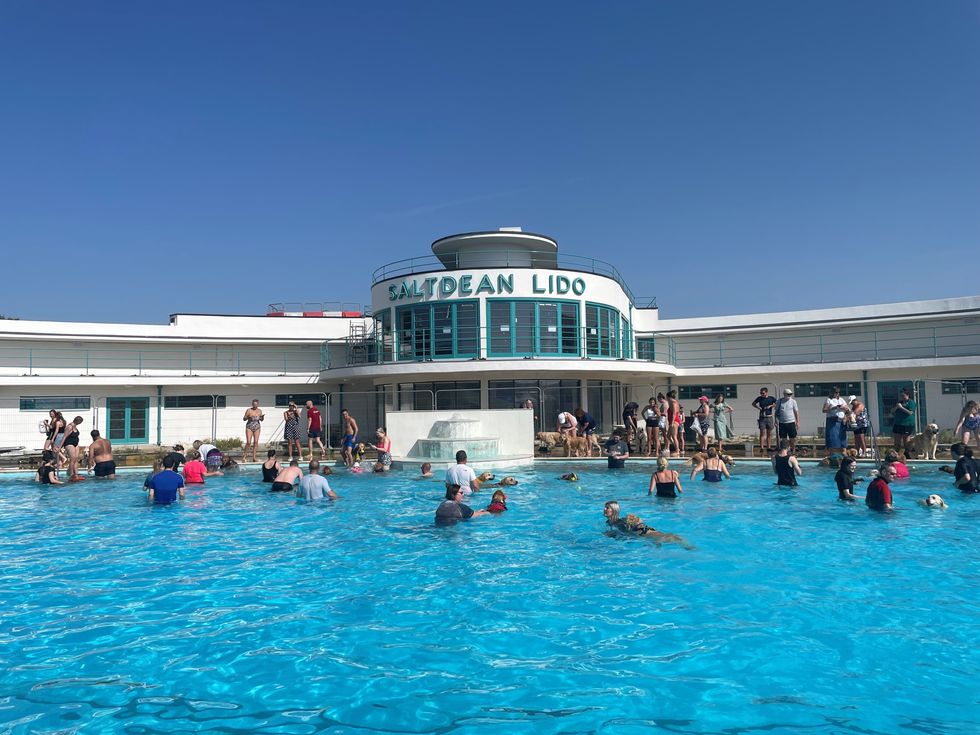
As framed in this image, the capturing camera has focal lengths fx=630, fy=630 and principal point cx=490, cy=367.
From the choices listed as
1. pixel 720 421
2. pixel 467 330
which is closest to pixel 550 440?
pixel 720 421

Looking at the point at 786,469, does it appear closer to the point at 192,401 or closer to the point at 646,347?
the point at 646,347

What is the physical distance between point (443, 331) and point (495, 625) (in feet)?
65.2

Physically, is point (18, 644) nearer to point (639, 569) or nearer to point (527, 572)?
point (527, 572)

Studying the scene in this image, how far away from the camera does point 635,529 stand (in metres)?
10.6

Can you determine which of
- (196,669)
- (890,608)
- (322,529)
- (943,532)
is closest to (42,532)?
(322,529)

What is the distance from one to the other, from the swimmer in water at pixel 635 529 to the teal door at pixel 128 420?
2561 cm

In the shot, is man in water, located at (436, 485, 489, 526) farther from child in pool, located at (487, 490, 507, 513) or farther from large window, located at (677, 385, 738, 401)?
large window, located at (677, 385, 738, 401)

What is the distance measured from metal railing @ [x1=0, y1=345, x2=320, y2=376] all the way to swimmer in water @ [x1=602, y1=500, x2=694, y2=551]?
23310mm

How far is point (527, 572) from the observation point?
354 inches

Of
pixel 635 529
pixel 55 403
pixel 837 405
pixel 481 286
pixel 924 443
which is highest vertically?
pixel 481 286

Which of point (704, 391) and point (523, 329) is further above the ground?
point (523, 329)

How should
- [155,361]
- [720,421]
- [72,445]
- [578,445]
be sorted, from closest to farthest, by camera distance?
[72,445]
[720,421]
[578,445]
[155,361]

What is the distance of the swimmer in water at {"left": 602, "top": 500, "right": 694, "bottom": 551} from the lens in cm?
1038

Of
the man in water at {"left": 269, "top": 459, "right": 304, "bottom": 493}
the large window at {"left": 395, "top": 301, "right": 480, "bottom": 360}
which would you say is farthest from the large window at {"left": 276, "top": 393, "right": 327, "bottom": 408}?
the man in water at {"left": 269, "top": 459, "right": 304, "bottom": 493}
